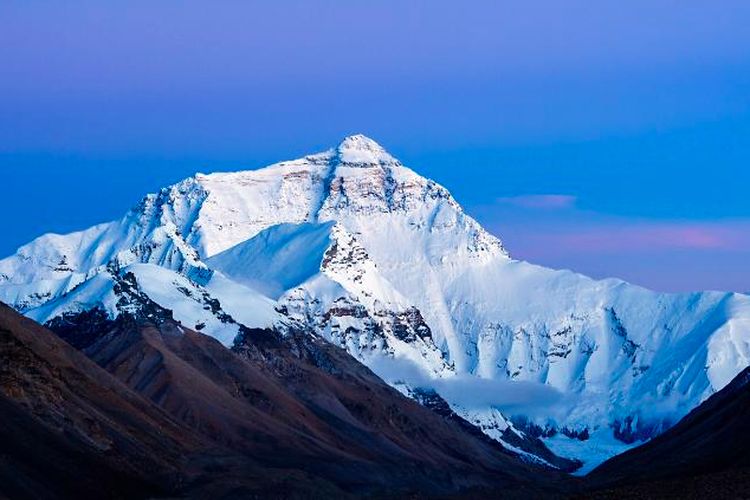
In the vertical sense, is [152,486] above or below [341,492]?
below

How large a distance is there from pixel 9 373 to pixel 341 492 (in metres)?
35.6

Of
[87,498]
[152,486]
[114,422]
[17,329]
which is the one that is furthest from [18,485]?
[17,329]

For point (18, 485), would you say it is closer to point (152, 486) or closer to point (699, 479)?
point (152, 486)

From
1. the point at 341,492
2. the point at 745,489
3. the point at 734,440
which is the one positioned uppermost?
the point at 734,440

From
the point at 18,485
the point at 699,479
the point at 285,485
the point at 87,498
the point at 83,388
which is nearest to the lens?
the point at 699,479

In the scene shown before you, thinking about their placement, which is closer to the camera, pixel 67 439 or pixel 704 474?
pixel 704 474

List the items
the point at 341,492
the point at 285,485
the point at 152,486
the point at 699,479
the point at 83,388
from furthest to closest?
the point at 83,388 < the point at 341,492 < the point at 285,485 < the point at 152,486 < the point at 699,479

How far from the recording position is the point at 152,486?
15450cm

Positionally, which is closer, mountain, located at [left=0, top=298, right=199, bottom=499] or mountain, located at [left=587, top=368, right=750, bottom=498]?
mountain, located at [left=587, top=368, right=750, bottom=498]

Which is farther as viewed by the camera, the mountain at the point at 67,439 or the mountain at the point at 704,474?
the mountain at the point at 67,439

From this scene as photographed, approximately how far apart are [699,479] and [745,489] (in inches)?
289

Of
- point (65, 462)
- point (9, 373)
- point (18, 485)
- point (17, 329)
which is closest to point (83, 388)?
point (17, 329)

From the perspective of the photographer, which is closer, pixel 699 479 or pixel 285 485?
pixel 699 479

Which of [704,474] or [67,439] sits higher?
[704,474]
